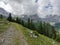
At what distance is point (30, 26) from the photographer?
152000 millimetres

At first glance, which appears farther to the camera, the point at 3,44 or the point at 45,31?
the point at 45,31

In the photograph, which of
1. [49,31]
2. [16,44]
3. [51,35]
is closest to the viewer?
[16,44]

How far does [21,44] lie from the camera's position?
52375mm

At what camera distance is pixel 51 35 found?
14325 centimetres

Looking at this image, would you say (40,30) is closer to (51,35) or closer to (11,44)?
(51,35)

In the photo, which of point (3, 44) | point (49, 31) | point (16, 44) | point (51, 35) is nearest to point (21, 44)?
point (16, 44)

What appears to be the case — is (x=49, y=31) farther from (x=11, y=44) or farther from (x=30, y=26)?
(x=11, y=44)

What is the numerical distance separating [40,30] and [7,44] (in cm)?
9985

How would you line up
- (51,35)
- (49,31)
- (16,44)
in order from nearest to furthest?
1. (16,44)
2. (51,35)
3. (49,31)

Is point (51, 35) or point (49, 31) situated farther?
point (49, 31)

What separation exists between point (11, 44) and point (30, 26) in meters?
99.4

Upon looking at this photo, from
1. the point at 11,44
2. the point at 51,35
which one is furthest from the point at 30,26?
the point at 11,44

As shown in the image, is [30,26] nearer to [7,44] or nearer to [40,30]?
[40,30]

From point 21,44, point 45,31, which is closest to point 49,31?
point 45,31
